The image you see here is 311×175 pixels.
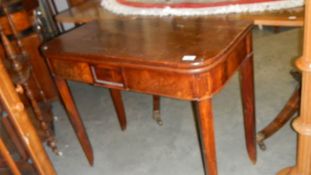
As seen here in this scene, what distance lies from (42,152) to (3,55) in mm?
1155

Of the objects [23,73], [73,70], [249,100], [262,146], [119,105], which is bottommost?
[262,146]

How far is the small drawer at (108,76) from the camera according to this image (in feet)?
3.48

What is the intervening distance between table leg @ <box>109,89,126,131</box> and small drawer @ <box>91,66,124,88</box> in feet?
1.89

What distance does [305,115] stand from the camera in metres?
1.07

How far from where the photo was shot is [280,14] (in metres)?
1.12

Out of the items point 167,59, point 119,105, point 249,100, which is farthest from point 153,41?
point 119,105

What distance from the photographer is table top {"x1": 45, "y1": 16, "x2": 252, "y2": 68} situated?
94 cm

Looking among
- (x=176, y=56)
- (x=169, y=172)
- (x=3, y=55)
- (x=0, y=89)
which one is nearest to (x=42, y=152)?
(x=0, y=89)

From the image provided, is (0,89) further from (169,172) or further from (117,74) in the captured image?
(169,172)

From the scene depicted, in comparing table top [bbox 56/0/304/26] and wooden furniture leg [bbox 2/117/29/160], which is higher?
table top [bbox 56/0/304/26]

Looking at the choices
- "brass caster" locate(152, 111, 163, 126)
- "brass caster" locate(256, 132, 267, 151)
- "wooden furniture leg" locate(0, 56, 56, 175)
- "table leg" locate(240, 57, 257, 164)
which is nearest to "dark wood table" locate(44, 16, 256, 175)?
"table leg" locate(240, 57, 257, 164)

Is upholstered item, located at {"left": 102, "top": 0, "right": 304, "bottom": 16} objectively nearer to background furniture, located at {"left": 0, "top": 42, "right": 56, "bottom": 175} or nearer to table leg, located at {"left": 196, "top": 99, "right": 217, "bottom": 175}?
table leg, located at {"left": 196, "top": 99, "right": 217, "bottom": 175}

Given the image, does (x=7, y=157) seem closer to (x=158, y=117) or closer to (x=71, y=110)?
(x=71, y=110)

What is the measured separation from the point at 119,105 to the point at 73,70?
617 mm
